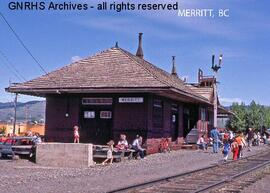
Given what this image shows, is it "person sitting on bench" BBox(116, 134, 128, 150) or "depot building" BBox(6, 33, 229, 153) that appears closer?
"person sitting on bench" BBox(116, 134, 128, 150)

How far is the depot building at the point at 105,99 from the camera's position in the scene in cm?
2711

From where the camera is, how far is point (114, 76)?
92.6 ft

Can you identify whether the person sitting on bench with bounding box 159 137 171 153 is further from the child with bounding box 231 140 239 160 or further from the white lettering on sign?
the child with bounding box 231 140 239 160

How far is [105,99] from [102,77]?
1255 millimetres

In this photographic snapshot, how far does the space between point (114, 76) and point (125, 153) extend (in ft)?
15.5

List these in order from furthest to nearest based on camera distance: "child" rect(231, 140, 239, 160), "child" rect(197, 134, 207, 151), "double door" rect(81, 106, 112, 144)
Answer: "child" rect(197, 134, 207, 151) < "double door" rect(81, 106, 112, 144) < "child" rect(231, 140, 239, 160)

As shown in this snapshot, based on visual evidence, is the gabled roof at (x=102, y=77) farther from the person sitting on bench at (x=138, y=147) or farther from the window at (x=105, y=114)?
the person sitting on bench at (x=138, y=147)

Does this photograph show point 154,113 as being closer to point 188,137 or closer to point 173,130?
point 173,130

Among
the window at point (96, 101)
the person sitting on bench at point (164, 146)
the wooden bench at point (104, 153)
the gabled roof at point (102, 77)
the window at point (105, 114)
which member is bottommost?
the wooden bench at point (104, 153)

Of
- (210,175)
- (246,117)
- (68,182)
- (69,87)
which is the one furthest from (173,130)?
(246,117)

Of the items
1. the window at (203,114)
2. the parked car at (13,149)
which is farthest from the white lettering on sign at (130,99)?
the window at (203,114)

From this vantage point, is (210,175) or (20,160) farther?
(20,160)

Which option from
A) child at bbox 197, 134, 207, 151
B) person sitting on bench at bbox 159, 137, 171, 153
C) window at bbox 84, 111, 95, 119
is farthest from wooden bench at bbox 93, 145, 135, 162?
child at bbox 197, 134, 207, 151

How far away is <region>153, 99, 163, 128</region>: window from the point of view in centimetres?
2873
